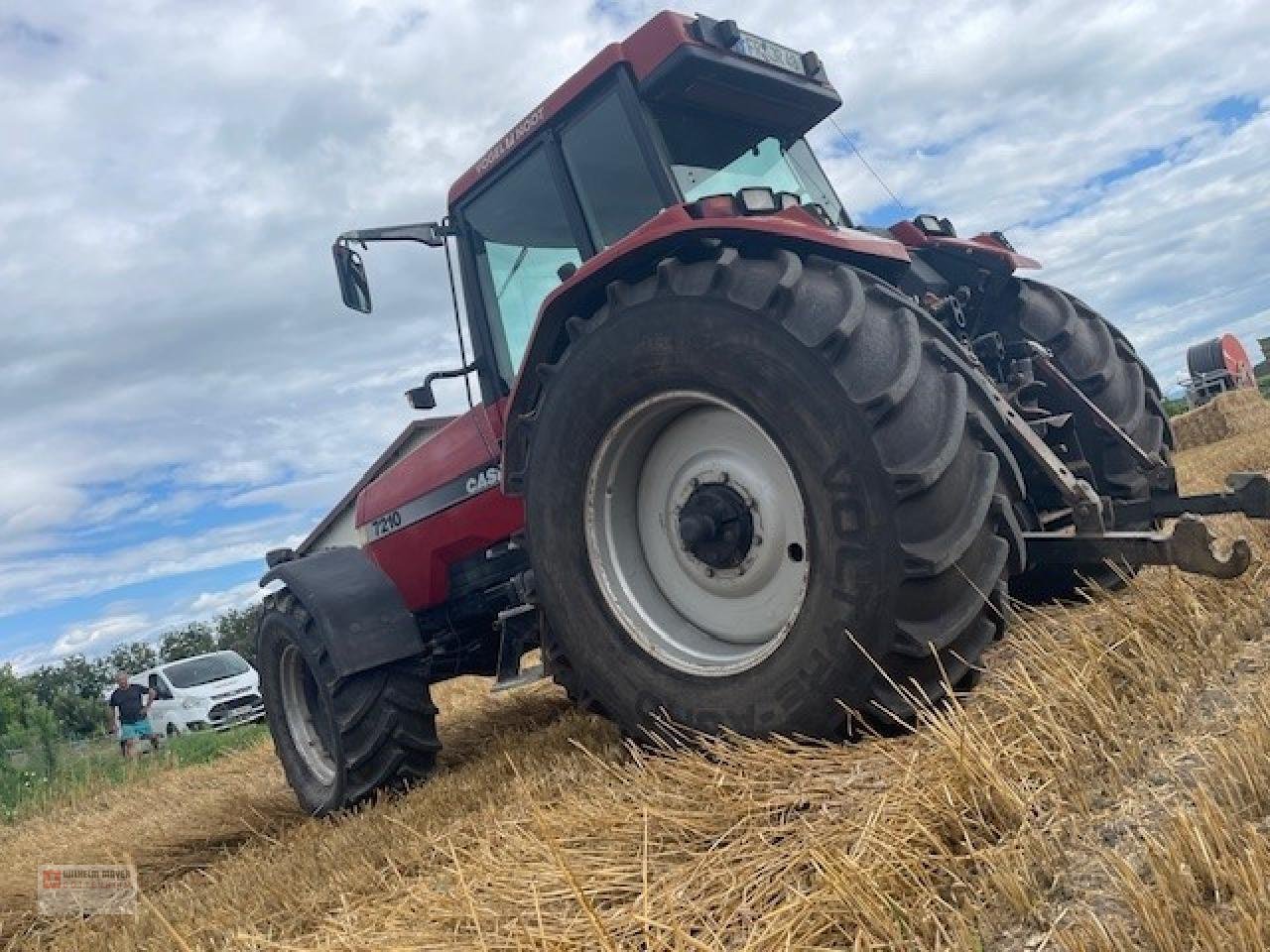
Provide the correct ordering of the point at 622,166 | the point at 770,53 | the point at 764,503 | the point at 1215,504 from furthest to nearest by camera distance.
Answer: the point at 770,53 → the point at 622,166 → the point at 1215,504 → the point at 764,503

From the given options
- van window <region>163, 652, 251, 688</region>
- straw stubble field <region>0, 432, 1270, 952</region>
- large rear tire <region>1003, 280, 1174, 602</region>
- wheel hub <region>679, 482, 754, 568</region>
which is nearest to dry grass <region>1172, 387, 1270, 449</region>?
large rear tire <region>1003, 280, 1174, 602</region>

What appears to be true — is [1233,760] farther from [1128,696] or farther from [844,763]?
[844,763]

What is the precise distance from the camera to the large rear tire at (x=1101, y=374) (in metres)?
3.51

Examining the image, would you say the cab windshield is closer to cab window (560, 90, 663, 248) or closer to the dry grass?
cab window (560, 90, 663, 248)

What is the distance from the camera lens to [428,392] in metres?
3.85

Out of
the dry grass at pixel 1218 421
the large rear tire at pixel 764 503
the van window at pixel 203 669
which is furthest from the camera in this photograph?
the van window at pixel 203 669

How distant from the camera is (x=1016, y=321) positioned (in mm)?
3756

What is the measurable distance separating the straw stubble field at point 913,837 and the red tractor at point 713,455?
0.18m

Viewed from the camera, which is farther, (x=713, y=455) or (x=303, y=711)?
(x=303, y=711)

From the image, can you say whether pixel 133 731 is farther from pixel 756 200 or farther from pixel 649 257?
pixel 756 200

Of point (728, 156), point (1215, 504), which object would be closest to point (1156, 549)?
point (1215, 504)

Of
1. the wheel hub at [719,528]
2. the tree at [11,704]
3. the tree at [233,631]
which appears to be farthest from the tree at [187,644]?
the wheel hub at [719,528]

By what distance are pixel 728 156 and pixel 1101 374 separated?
1.60 metres

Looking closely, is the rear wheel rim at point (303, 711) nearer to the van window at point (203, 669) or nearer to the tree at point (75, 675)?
the van window at point (203, 669)
